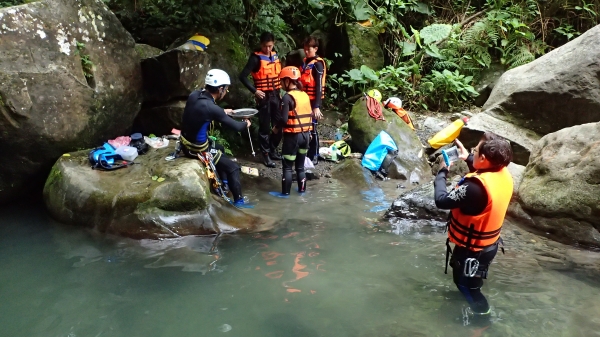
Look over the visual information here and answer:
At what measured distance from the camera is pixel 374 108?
8961 millimetres

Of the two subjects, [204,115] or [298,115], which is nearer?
[204,115]

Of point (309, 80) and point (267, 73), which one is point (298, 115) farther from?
point (309, 80)

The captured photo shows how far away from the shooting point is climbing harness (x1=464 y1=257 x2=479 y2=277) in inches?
149

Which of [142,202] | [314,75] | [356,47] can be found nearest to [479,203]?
[142,202]

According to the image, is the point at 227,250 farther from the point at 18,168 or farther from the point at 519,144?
the point at 519,144

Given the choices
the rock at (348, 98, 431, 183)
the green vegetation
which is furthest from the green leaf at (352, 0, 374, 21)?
the rock at (348, 98, 431, 183)

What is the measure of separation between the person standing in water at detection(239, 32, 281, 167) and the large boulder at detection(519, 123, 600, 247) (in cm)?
414

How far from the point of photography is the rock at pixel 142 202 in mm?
5543

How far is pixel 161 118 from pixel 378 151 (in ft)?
12.8

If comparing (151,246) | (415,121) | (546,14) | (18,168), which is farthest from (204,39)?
(546,14)

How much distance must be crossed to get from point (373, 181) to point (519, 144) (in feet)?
8.97

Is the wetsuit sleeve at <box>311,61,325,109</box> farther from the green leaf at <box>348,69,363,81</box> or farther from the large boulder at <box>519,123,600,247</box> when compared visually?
the large boulder at <box>519,123,600,247</box>

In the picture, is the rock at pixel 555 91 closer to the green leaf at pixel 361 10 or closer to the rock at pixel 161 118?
the green leaf at pixel 361 10

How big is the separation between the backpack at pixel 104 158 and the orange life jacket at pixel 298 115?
2428 millimetres
